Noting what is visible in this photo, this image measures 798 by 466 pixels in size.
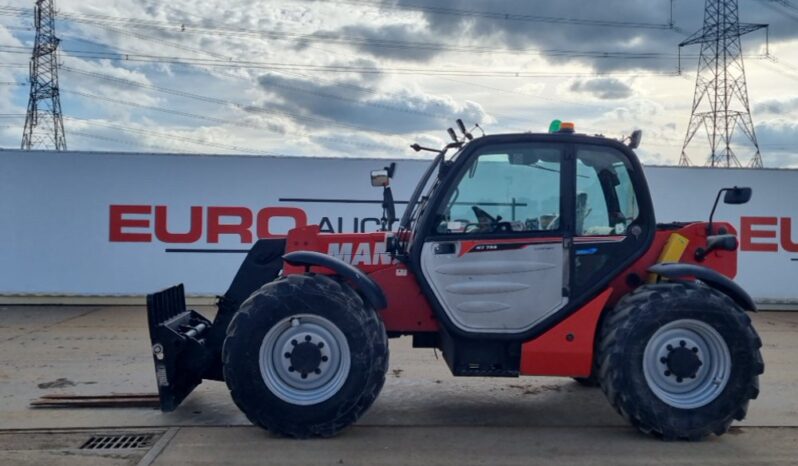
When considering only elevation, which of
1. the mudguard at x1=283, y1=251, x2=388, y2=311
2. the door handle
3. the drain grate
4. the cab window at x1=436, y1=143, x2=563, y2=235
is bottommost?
the drain grate

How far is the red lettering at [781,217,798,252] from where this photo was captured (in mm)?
14188

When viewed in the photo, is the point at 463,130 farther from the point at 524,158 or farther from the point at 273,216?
the point at 273,216

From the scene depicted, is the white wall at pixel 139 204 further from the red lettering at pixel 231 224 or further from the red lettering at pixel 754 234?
the red lettering at pixel 754 234

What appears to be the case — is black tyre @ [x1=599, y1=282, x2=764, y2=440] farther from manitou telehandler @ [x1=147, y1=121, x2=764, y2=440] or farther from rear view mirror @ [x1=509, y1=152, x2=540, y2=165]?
rear view mirror @ [x1=509, y1=152, x2=540, y2=165]

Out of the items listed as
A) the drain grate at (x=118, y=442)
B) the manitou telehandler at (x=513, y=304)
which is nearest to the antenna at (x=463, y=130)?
the manitou telehandler at (x=513, y=304)

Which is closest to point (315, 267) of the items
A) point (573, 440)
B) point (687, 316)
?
point (573, 440)

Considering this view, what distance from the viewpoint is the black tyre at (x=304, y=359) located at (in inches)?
212

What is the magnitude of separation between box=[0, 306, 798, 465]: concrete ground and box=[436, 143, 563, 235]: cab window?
62.3 inches

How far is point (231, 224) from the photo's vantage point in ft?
45.0

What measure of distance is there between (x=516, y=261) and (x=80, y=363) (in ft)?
17.4

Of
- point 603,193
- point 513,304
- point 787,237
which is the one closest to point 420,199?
point 513,304

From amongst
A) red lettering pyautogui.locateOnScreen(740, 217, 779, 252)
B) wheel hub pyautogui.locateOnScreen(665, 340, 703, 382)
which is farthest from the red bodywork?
red lettering pyautogui.locateOnScreen(740, 217, 779, 252)

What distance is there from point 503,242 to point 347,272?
46.7 inches

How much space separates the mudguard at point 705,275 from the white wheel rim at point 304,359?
243 centimetres
